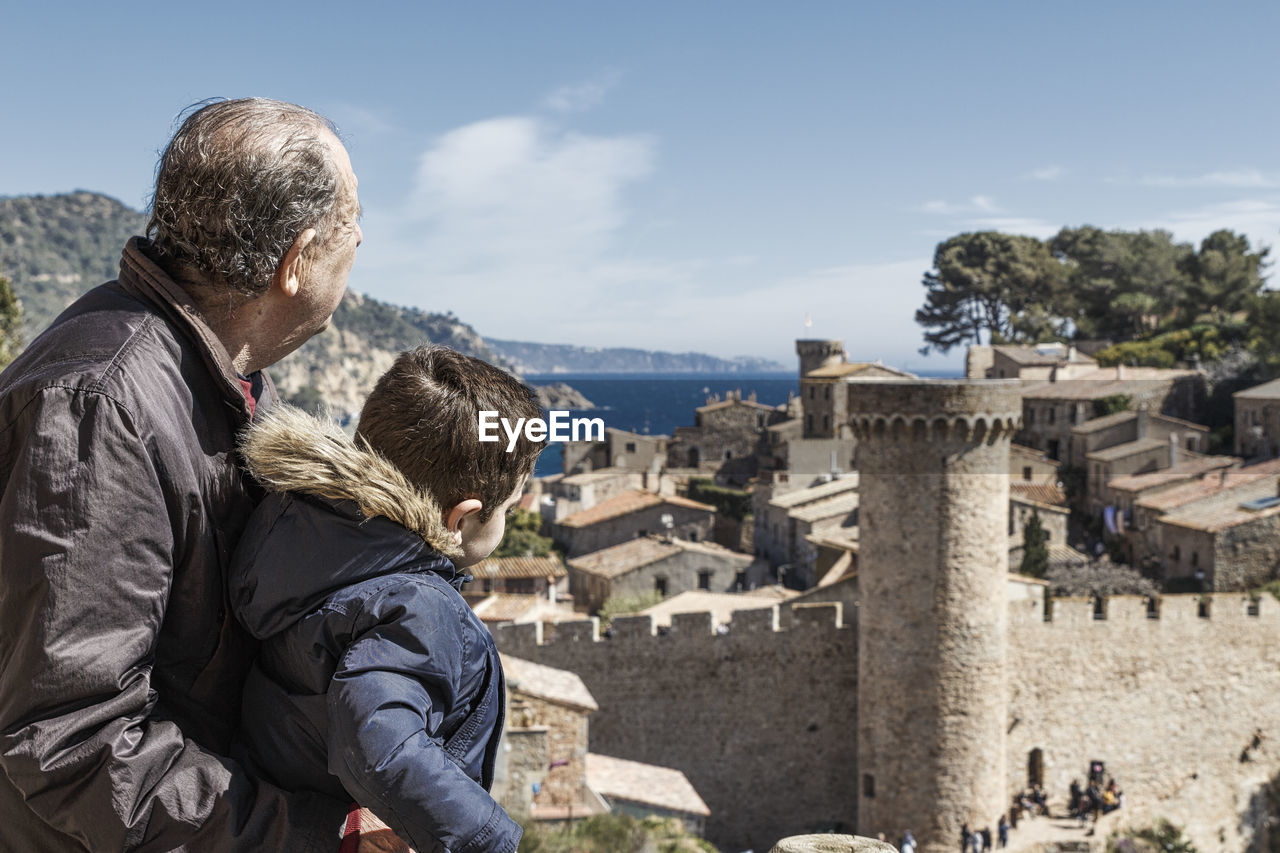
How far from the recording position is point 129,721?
1.88m

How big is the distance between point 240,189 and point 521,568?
29.5m

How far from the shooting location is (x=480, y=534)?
2371mm

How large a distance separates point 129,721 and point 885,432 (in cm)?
1469

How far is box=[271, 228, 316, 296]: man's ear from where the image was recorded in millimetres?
2150

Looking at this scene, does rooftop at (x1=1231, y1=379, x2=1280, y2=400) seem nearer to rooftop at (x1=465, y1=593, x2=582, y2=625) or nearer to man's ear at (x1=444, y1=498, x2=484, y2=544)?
rooftop at (x1=465, y1=593, x2=582, y2=625)

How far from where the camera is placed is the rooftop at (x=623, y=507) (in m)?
36.8

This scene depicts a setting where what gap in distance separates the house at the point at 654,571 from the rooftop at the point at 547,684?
11.4m

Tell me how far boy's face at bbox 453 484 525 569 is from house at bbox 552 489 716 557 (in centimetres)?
3329

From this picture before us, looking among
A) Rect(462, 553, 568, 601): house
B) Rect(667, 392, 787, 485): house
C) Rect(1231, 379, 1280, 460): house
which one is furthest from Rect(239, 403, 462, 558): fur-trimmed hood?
Rect(667, 392, 787, 485): house

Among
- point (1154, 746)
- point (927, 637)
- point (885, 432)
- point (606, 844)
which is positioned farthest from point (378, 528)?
point (1154, 746)

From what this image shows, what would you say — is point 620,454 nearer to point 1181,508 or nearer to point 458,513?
point 1181,508

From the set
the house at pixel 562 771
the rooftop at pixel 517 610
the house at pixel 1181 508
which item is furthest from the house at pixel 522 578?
the house at pixel 1181 508

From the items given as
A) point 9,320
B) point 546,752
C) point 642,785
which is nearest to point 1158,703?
point 642,785

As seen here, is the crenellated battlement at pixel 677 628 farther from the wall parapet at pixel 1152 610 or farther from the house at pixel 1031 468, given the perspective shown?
the house at pixel 1031 468
